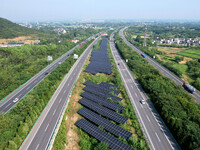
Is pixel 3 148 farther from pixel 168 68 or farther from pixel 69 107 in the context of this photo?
pixel 168 68

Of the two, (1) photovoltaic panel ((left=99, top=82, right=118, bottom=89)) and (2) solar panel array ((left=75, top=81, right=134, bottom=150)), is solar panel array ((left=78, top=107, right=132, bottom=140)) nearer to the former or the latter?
(2) solar panel array ((left=75, top=81, right=134, bottom=150))

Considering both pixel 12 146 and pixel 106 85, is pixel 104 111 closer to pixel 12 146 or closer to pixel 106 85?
pixel 106 85

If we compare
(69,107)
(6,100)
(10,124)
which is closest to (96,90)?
(69,107)

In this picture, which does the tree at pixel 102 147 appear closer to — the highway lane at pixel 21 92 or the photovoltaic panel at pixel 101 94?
the photovoltaic panel at pixel 101 94

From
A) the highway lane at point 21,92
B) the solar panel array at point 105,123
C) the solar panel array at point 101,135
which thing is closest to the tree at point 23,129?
the solar panel array at point 101,135

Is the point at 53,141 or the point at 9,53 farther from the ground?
the point at 9,53
